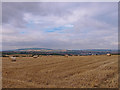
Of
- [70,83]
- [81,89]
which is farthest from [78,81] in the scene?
[81,89]

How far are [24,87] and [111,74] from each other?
7.36 m

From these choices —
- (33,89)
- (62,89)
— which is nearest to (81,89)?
(62,89)

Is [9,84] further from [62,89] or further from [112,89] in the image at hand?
[112,89]

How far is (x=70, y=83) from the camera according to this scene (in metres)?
9.38

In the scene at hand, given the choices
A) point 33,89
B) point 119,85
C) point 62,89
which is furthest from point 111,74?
point 33,89

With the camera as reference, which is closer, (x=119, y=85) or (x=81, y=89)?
(x=81, y=89)

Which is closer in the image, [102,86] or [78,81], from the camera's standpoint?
[102,86]

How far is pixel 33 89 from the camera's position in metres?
7.97

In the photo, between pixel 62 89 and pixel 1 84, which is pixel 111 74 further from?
pixel 1 84

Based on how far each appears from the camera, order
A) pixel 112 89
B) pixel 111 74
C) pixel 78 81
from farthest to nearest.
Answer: pixel 111 74 → pixel 78 81 → pixel 112 89

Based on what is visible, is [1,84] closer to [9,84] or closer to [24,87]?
[9,84]

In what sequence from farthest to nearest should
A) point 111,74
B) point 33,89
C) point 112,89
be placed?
point 111,74
point 112,89
point 33,89

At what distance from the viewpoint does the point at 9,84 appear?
29.3 feet

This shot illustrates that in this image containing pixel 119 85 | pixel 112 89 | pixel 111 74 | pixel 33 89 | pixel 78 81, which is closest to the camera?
pixel 33 89
